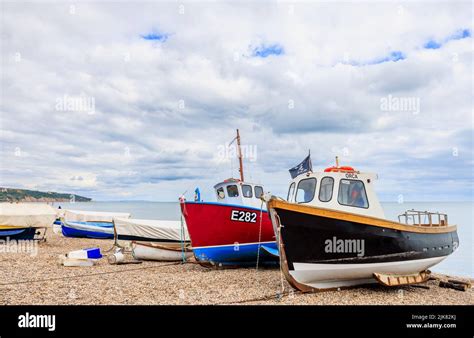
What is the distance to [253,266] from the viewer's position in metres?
16.7

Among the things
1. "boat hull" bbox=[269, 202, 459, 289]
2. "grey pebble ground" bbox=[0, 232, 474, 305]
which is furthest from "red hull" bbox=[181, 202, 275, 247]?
"boat hull" bbox=[269, 202, 459, 289]

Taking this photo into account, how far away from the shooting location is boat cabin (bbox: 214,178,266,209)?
17.4m

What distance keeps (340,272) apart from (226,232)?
18.9ft

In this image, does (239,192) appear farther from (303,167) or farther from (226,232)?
(303,167)

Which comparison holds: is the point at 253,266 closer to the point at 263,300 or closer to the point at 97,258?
the point at 263,300

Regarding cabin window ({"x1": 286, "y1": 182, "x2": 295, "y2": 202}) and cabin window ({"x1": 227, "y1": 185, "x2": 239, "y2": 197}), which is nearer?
cabin window ({"x1": 286, "y1": 182, "x2": 295, "y2": 202})

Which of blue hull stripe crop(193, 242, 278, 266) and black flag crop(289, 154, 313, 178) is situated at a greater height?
black flag crop(289, 154, 313, 178)

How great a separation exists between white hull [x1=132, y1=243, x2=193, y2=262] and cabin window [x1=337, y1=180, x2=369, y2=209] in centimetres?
1029

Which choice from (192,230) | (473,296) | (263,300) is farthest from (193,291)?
(473,296)

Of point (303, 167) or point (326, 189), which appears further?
point (303, 167)

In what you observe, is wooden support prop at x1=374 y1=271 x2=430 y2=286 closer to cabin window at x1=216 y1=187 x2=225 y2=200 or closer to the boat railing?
the boat railing

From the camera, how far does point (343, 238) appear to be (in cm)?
1059

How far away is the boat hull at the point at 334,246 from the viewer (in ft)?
34.2

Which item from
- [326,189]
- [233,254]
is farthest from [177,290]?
[326,189]
